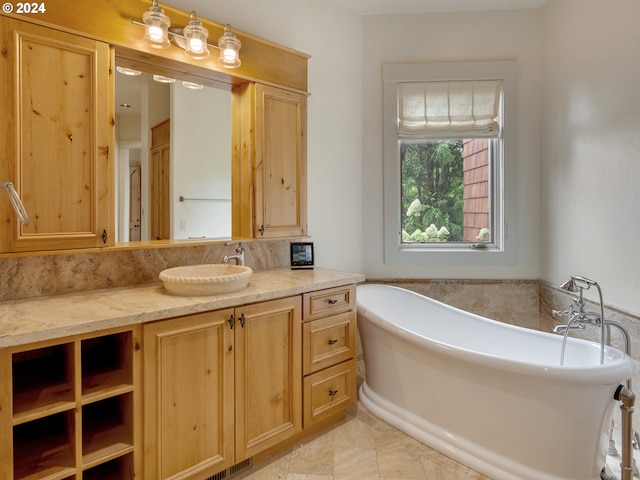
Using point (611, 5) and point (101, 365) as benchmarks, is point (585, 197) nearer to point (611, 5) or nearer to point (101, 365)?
point (611, 5)

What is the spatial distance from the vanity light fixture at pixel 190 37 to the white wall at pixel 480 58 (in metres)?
1.26

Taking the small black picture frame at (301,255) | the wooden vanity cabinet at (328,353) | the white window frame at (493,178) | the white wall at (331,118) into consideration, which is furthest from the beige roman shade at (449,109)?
the wooden vanity cabinet at (328,353)

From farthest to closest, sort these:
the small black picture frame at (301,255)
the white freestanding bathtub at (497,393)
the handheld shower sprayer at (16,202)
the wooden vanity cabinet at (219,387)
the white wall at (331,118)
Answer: the white wall at (331,118) < the small black picture frame at (301,255) < the white freestanding bathtub at (497,393) < the wooden vanity cabinet at (219,387) < the handheld shower sprayer at (16,202)

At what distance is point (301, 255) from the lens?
8.39 ft

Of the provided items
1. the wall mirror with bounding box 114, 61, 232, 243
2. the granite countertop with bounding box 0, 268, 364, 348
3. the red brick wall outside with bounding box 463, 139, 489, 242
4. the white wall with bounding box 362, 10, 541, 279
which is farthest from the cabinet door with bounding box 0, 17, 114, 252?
the red brick wall outside with bounding box 463, 139, 489, 242

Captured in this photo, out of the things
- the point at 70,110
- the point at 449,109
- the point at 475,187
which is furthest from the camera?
the point at 475,187

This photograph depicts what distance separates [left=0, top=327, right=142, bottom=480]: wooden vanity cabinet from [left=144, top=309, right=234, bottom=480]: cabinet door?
0.21ft

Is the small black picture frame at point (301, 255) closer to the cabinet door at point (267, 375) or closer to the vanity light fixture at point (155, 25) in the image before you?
the cabinet door at point (267, 375)

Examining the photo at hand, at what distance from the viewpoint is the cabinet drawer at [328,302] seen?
202 centimetres

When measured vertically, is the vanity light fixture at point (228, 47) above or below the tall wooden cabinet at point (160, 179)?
above

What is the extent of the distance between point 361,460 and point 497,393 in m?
0.75

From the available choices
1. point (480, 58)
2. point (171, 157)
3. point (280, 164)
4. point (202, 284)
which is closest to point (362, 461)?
point (202, 284)

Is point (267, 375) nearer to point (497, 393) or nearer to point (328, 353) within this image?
point (328, 353)

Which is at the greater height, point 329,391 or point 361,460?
point 329,391
